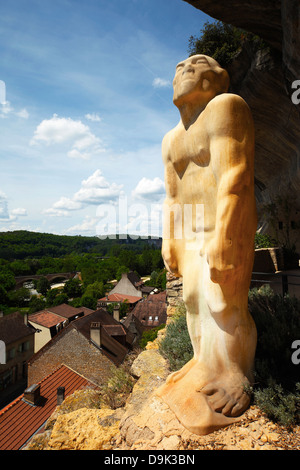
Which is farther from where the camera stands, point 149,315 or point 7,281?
point 7,281

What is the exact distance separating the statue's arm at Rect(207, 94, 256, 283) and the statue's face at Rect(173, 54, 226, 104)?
424 millimetres

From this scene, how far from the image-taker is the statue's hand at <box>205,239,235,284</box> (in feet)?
8.14

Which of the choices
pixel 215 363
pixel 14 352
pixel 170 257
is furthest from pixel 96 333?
pixel 14 352

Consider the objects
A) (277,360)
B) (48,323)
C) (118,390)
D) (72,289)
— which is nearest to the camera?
(277,360)

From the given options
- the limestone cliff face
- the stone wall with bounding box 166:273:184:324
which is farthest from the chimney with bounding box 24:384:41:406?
the limestone cliff face

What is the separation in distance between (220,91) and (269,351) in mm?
3036

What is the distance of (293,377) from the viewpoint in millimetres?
2887

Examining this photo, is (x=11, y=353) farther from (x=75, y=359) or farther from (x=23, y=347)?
(x=75, y=359)

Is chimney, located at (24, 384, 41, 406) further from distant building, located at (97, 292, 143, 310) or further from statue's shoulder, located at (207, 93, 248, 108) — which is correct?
distant building, located at (97, 292, 143, 310)

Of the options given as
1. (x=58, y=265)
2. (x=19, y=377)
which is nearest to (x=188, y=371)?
(x=19, y=377)

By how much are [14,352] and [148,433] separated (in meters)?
26.7

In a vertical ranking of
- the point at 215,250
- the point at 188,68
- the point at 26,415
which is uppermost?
the point at 188,68

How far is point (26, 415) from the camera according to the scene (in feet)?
32.2
